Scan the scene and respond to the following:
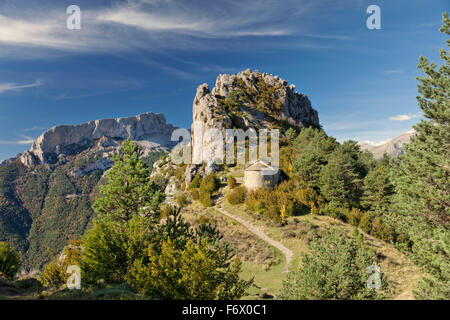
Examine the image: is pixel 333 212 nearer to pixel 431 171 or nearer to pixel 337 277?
pixel 431 171

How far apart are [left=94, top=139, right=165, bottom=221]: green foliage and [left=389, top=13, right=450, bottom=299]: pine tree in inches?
694

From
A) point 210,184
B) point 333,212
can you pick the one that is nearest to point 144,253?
point 333,212

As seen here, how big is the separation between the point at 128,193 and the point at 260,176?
23321 millimetres

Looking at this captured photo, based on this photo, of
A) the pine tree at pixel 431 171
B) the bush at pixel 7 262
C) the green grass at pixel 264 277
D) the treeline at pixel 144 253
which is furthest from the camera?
the bush at pixel 7 262

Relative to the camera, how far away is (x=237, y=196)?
3741cm

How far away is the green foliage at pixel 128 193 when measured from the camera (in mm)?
18781

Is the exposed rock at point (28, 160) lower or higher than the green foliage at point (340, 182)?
higher

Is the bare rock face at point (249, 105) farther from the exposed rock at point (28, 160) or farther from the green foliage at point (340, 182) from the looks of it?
the exposed rock at point (28, 160)

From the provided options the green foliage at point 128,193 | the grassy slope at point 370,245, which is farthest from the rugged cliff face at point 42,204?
the green foliage at point 128,193

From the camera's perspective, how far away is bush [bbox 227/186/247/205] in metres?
37.1

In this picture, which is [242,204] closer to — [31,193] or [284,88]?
[284,88]

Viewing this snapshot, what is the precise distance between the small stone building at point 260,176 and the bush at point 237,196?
1169mm

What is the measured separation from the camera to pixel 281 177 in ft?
135

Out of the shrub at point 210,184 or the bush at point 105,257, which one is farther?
the shrub at point 210,184
